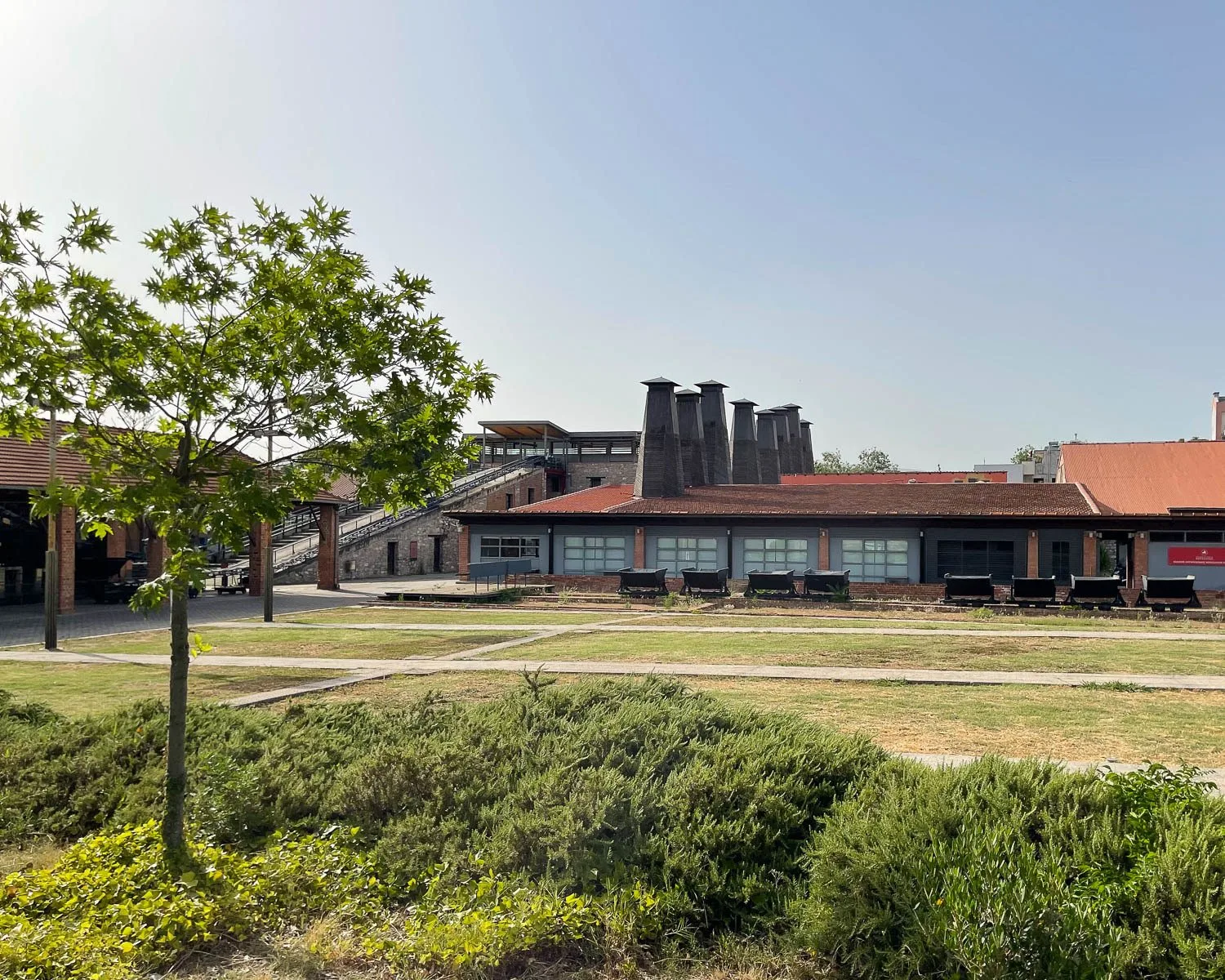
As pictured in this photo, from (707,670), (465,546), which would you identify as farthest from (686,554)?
(707,670)

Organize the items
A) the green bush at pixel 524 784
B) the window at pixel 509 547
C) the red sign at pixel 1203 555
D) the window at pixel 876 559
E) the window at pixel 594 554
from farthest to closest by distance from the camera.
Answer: the window at pixel 509 547, the window at pixel 594 554, the window at pixel 876 559, the red sign at pixel 1203 555, the green bush at pixel 524 784

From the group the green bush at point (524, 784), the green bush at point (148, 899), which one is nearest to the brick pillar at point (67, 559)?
the green bush at point (524, 784)

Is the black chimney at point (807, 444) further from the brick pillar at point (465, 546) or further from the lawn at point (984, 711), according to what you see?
the lawn at point (984, 711)

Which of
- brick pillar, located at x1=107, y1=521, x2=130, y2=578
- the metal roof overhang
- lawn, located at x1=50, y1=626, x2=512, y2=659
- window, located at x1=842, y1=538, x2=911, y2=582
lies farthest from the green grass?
the metal roof overhang

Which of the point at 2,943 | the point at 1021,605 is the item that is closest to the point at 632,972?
the point at 2,943

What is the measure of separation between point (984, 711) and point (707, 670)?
15.5 feet

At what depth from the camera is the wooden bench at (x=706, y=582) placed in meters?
33.0

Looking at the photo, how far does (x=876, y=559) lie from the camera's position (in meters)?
35.3

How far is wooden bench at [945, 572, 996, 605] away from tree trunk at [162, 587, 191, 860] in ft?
87.9

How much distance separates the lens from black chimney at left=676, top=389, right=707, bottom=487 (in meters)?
47.9

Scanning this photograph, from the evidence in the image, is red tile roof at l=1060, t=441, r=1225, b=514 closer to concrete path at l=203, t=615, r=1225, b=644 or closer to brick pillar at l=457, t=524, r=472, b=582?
concrete path at l=203, t=615, r=1225, b=644

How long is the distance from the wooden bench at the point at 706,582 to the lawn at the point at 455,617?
482cm

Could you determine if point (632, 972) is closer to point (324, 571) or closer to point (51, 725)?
point (51, 725)

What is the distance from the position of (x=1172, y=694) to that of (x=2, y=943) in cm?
1324
